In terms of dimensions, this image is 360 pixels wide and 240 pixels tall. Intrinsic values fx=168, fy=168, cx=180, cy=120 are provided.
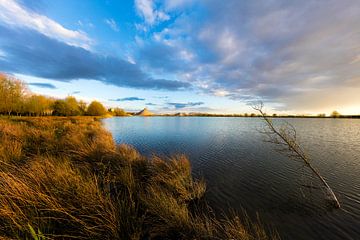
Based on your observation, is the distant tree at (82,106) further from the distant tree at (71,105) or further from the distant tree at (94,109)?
the distant tree at (71,105)

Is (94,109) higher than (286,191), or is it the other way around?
(94,109)

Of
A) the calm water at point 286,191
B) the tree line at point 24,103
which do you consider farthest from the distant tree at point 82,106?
the calm water at point 286,191

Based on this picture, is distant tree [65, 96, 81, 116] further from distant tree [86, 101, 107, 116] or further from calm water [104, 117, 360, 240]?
calm water [104, 117, 360, 240]

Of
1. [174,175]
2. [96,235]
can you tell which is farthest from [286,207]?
[96,235]

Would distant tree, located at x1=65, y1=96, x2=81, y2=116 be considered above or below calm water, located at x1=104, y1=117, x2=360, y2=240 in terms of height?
above

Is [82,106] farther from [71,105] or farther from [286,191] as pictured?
[286,191]

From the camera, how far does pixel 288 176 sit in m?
9.86

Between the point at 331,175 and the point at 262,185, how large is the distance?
4.97m

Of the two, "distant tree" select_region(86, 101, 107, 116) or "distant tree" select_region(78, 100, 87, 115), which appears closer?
"distant tree" select_region(78, 100, 87, 115)

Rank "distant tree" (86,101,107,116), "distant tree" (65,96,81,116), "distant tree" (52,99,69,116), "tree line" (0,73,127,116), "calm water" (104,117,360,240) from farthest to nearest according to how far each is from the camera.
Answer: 1. "distant tree" (86,101,107,116)
2. "distant tree" (65,96,81,116)
3. "distant tree" (52,99,69,116)
4. "tree line" (0,73,127,116)
5. "calm water" (104,117,360,240)

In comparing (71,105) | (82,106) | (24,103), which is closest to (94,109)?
(82,106)

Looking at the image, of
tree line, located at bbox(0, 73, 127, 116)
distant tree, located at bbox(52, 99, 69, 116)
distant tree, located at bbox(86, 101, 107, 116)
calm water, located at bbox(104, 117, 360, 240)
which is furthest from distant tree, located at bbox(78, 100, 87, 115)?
calm water, located at bbox(104, 117, 360, 240)

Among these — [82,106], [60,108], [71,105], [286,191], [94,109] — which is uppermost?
[82,106]

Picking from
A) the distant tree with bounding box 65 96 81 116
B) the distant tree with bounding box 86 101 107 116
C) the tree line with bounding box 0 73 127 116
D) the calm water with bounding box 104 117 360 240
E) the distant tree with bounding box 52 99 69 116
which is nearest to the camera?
the calm water with bounding box 104 117 360 240
